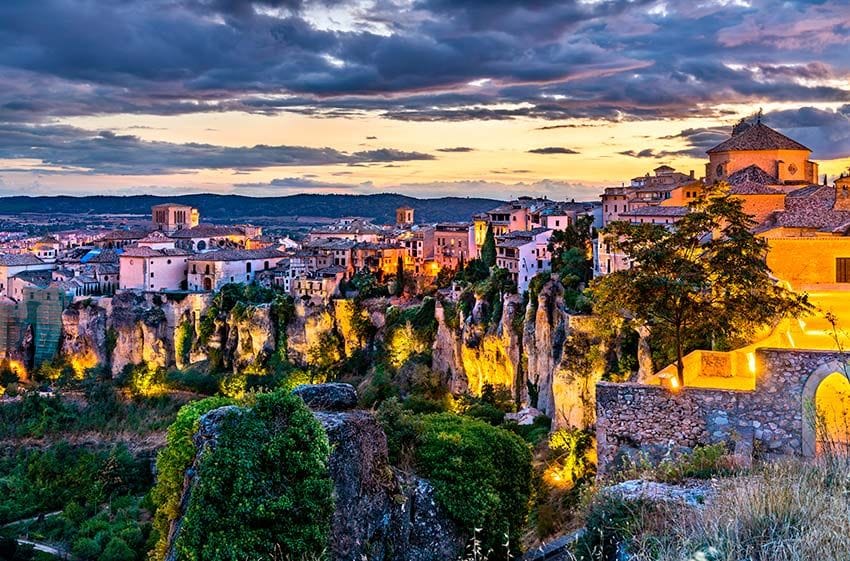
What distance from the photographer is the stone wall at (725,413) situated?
10219mm

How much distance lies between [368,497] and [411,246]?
165 ft

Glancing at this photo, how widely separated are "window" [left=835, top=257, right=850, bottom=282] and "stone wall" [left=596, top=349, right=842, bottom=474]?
8064 millimetres

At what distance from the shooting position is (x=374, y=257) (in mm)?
59281

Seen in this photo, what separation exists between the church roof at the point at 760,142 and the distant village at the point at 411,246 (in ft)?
0.21

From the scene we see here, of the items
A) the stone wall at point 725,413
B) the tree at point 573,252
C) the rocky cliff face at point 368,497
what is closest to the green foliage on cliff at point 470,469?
the rocky cliff face at point 368,497

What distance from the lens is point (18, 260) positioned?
65.4 m

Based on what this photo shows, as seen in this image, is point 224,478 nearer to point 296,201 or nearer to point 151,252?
point 151,252

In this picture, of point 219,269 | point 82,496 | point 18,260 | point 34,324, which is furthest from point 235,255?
point 82,496

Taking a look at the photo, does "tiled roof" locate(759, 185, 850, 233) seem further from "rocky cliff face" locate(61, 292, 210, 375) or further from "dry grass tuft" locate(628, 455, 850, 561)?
"rocky cliff face" locate(61, 292, 210, 375)

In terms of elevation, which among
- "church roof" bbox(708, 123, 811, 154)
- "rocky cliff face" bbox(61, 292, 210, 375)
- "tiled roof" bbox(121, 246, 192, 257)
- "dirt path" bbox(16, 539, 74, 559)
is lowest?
"dirt path" bbox(16, 539, 74, 559)

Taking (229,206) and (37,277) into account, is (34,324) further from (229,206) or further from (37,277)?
(229,206)

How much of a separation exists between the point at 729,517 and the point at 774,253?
554 inches

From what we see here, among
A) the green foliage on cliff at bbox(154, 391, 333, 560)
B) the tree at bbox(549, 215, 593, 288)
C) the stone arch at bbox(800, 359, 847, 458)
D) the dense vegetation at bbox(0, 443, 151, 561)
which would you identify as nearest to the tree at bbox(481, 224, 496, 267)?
the tree at bbox(549, 215, 593, 288)

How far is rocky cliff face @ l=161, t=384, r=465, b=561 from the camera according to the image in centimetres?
973
